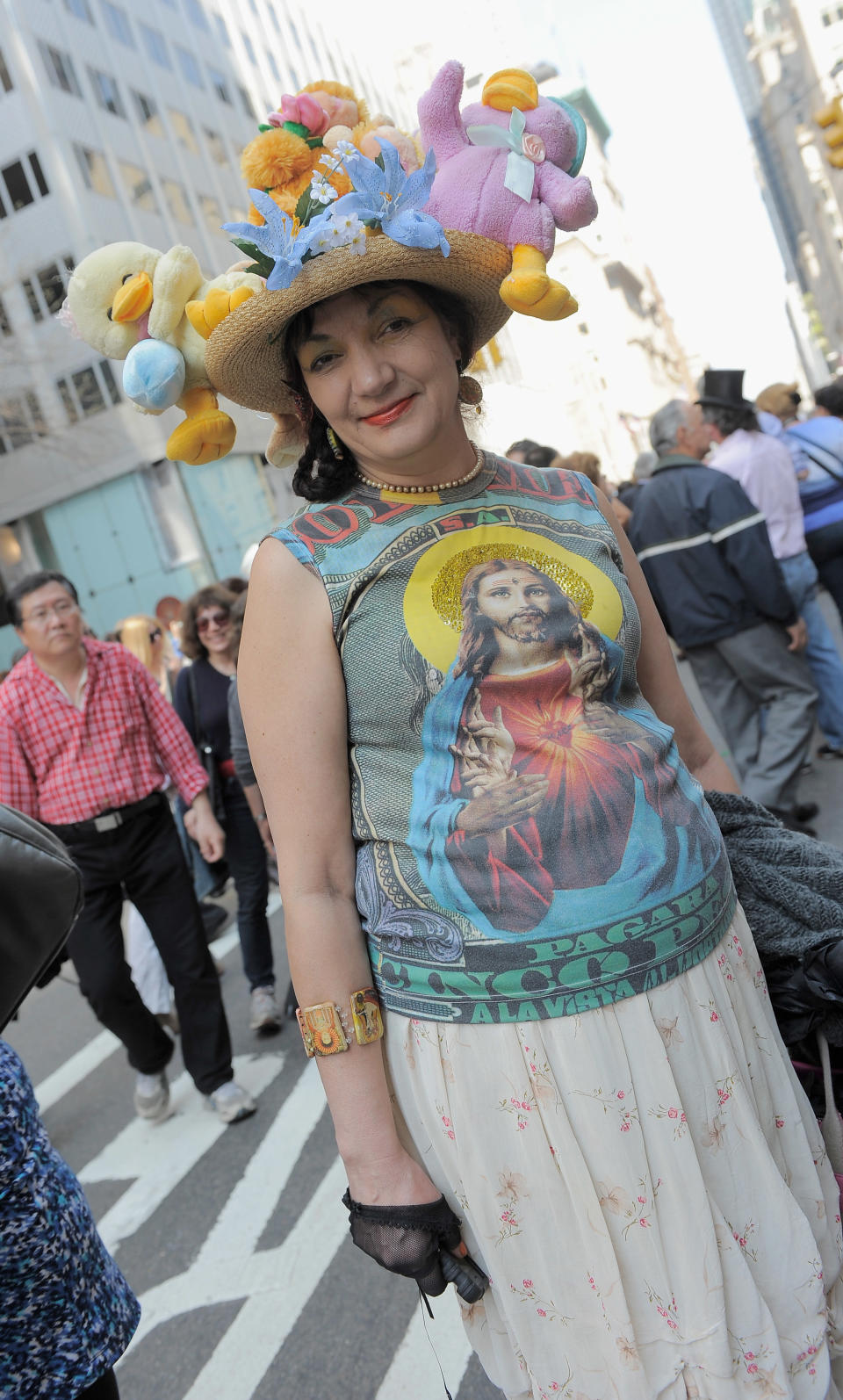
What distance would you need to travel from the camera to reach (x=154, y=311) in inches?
64.7

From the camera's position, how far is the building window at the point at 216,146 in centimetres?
3064

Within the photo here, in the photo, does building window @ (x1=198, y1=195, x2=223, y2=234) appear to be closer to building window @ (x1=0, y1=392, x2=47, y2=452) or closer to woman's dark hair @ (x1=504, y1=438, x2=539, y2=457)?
building window @ (x1=0, y1=392, x2=47, y2=452)

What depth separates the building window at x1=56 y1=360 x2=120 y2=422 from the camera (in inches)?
962

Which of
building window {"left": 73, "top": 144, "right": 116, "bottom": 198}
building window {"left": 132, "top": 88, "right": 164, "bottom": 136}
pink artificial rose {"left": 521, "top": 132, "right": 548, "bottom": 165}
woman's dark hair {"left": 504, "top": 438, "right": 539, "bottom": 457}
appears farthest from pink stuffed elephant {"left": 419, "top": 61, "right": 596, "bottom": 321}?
building window {"left": 132, "top": 88, "right": 164, "bottom": 136}

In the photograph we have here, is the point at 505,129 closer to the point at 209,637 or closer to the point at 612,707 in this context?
the point at 612,707

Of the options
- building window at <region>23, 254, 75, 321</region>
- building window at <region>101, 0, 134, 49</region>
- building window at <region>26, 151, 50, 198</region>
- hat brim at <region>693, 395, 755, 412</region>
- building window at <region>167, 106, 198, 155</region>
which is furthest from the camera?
building window at <region>167, 106, 198, 155</region>

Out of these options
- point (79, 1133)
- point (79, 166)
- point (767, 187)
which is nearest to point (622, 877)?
point (79, 1133)

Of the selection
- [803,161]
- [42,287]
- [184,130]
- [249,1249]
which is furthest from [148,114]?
[803,161]

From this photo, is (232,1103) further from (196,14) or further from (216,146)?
(196,14)

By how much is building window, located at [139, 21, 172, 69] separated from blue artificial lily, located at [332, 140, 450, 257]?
108ft

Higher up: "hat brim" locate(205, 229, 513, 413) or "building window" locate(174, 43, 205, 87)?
"building window" locate(174, 43, 205, 87)

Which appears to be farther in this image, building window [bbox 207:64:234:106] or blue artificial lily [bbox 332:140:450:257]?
building window [bbox 207:64:234:106]

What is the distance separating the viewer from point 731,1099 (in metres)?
1.52

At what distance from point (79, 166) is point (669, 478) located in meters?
24.0
